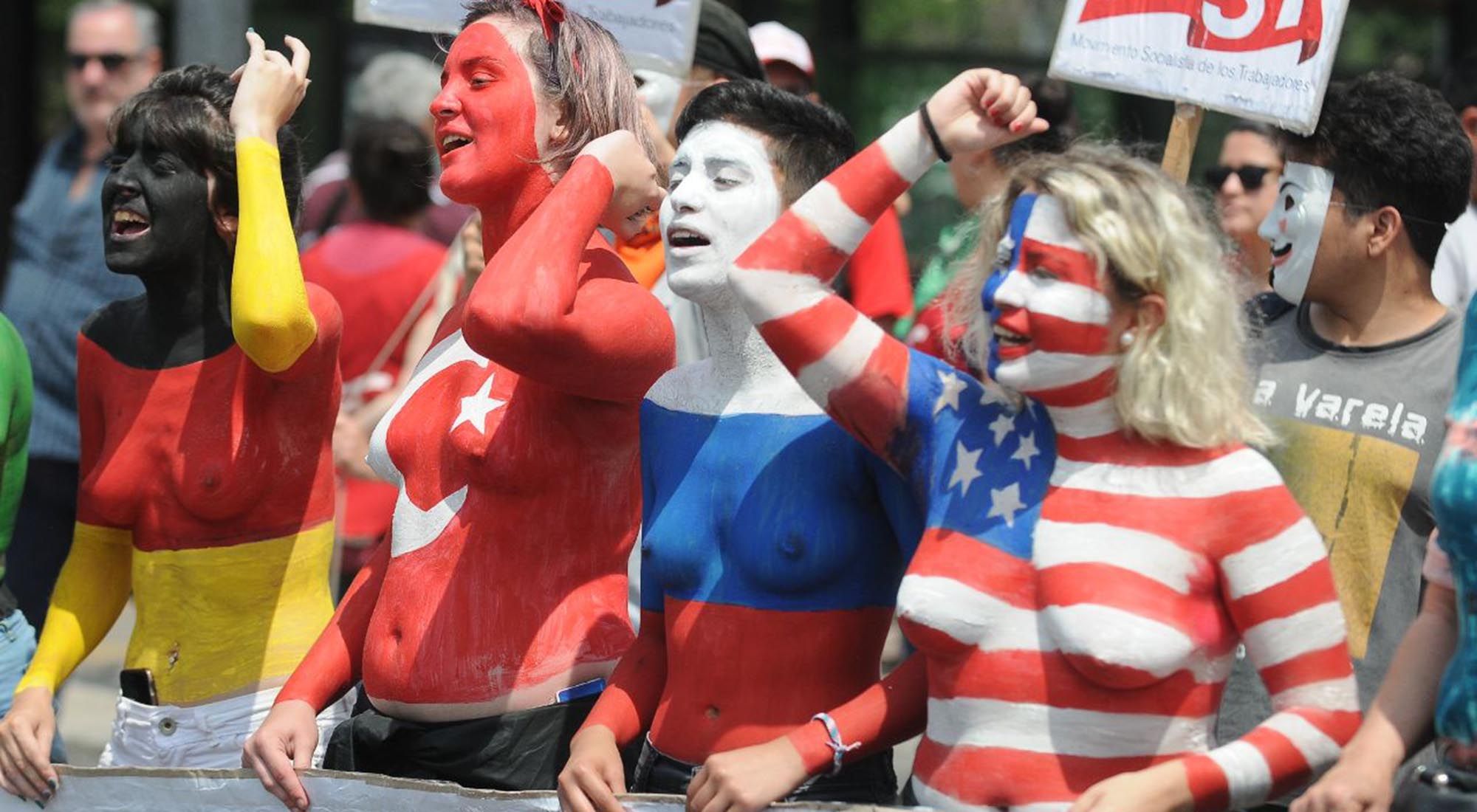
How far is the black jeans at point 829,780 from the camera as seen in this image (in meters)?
3.07

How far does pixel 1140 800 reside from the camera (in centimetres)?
261

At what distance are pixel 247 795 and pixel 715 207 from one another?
4.01 feet

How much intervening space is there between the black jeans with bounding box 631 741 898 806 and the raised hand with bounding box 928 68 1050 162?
3.08ft

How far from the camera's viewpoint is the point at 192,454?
3.81 meters

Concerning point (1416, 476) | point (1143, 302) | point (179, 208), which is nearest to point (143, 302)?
point (179, 208)

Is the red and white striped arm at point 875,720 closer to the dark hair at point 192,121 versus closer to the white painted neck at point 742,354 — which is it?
the white painted neck at point 742,354

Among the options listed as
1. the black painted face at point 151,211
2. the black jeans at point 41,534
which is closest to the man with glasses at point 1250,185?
the black painted face at point 151,211

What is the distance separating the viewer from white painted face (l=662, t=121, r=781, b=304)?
3225mm

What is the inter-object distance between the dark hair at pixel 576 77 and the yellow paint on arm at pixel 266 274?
457mm

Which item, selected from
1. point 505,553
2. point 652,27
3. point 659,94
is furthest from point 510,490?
point 659,94

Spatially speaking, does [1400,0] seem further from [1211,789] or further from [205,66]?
[1211,789]

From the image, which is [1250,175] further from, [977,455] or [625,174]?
[977,455]

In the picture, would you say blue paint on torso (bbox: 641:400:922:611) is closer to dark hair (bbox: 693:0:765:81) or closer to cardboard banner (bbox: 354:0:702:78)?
cardboard banner (bbox: 354:0:702:78)

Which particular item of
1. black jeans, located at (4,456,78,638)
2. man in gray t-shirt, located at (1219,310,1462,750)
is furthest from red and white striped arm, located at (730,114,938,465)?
black jeans, located at (4,456,78,638)
